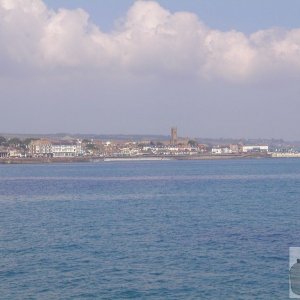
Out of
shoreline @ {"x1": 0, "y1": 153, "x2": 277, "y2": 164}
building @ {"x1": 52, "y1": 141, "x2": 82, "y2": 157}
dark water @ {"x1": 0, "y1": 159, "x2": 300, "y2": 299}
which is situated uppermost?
building @ {"x1": 52, "y1": 141, "x2": 82, "y2": 157}

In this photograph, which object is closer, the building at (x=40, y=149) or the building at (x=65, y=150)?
the building at (x=40, y=149)

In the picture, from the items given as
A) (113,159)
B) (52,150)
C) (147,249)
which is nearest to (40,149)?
(52,150)

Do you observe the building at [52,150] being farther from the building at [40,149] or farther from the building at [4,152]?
the building at [4,152]

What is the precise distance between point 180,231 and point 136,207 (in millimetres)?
11483

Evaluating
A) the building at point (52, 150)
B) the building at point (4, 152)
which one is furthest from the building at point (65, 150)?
the building at point (4, 152)

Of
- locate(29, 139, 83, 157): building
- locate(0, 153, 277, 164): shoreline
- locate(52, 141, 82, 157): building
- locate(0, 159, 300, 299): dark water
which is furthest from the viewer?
locate(52, 141, 82, 157): building

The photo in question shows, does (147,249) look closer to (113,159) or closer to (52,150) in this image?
(113,159)

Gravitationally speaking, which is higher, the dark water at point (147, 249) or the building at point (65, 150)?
the building at point (65, 150)

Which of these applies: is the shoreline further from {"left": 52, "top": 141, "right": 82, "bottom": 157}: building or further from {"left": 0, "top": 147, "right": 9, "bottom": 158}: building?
{"left": 0, "top": 147, "right": 9, "bottom": 158}: building

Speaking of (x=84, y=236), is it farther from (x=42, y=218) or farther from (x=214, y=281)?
(x=214, y=281)

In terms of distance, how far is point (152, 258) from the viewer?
71.4 feet

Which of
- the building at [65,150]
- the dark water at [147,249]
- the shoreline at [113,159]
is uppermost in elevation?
the building at [65,150]

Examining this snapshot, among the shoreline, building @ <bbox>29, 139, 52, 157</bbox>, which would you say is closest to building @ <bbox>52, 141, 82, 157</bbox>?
building @ <bbox>29, 139, 52, 157</bbox>

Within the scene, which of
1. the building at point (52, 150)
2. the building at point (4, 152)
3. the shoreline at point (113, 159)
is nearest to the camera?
the shoreline at point (113, 159)
